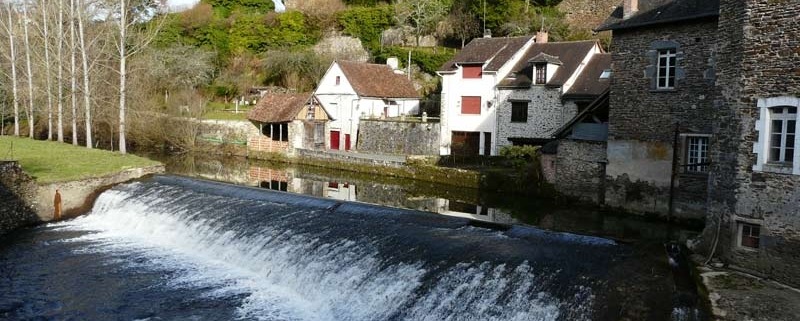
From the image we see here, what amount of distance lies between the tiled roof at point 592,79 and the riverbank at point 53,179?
17161 millimetres

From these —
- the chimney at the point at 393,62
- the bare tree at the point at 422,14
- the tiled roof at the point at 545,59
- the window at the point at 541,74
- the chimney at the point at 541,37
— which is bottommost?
the window at the point at 541,74

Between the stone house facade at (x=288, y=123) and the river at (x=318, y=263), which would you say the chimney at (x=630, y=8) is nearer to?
the river at (x=318, y=263)

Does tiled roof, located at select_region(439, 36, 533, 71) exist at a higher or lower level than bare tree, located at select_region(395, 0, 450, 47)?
lower

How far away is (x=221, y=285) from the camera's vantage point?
12.1 metres

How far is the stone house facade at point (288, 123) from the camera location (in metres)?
34.5

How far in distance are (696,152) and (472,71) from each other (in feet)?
49.2

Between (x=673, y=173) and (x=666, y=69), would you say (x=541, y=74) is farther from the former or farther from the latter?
(x=673, y=173)

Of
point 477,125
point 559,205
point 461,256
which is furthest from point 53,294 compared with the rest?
point 477,125

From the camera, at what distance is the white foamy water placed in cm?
938

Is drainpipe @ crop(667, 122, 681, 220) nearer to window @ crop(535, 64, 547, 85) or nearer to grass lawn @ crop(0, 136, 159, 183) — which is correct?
window @ crop(535, 64, 547, 85)

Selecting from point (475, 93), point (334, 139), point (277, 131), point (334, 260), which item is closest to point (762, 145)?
point (334, 260)

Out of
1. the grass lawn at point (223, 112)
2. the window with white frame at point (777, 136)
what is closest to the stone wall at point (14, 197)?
the window with white frame at point (777, 136)

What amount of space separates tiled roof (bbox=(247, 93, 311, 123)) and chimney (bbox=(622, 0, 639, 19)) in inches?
806

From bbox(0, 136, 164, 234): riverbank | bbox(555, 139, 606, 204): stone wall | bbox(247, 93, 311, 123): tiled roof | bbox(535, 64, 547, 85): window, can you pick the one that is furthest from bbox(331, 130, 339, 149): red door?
bbox(555, 139, 606, 204): stone wall
